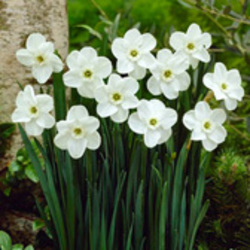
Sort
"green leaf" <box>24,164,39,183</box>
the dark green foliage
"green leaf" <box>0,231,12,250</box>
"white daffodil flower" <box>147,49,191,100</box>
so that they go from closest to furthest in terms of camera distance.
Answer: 1. "white daffodil flower" <box>147,49,191,100</box>
2. the dark green foliage
3. "green leaf" <box>0,231,12,250</box>
4. "green leaf" <box>24,164,39,183</box>

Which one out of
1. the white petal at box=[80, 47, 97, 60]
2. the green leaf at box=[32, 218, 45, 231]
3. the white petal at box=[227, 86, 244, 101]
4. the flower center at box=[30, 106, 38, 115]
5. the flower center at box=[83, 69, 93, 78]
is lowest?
the green leaf at box=[32, 218, 45, 231]

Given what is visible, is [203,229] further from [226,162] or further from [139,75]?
[139,75]

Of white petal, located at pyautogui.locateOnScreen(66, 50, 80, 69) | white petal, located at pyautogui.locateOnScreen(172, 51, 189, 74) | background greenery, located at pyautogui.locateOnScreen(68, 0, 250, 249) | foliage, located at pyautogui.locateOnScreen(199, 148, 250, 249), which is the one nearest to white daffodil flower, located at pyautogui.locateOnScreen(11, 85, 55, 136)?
white petal, located at pyautogui.locateOnScreen(66, 50, 80, 69)

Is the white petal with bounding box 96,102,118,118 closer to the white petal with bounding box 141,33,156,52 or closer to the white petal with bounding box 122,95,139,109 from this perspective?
the white petal with bounding box 122,95,139,109

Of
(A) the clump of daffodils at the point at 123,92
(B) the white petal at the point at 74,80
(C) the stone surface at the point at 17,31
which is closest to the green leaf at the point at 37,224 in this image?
(C) the stone surface at the point at 17,31

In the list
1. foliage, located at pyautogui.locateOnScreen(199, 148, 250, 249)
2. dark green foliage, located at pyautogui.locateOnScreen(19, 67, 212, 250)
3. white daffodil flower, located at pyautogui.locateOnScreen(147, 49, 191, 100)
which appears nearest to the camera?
white daffodil flower, located at pyautogui.locateOnScreen(147, 49, 191, 100)

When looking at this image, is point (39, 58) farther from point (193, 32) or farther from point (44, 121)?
point (193, 32)

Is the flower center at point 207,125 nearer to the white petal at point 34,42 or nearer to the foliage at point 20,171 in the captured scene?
the white petal at point 34,42
